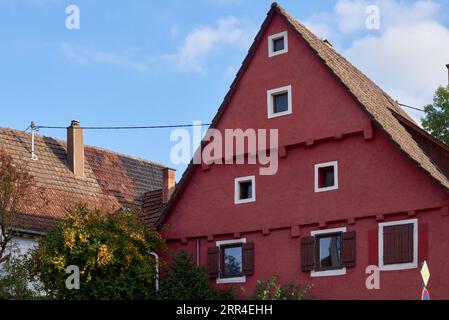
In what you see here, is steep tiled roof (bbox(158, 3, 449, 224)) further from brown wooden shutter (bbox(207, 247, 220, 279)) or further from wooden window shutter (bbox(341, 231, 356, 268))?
wooden window shutter (bbox(341, 231, 356, 268))

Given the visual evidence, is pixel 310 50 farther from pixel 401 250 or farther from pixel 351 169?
pixel 401 250

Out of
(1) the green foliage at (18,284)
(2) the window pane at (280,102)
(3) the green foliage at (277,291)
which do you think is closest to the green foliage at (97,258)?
(1) the green foliage at (18,284)

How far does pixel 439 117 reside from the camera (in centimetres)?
3784

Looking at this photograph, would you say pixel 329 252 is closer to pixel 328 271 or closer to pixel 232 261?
pixel 328 271

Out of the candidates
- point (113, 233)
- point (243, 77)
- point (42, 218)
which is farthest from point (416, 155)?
point (42, 218)

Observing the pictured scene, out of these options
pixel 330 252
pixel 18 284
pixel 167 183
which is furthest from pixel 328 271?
pixel 167 183

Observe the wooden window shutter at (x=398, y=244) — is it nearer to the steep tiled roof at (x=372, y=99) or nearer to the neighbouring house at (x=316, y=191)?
the neighbouring house at (x=316, y=191)

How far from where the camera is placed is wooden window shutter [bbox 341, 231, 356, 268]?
90.6 ft

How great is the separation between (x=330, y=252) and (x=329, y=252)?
0.10ft

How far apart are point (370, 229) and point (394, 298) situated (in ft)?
6.70

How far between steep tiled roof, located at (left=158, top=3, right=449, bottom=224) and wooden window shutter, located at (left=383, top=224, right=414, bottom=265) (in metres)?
1.72

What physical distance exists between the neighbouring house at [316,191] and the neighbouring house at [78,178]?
668 cm

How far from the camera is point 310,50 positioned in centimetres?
2964

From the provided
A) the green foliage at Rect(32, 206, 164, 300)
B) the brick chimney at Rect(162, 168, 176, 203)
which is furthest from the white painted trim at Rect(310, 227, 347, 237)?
the brick chimney at Rect(162, 168, 176, 203)
